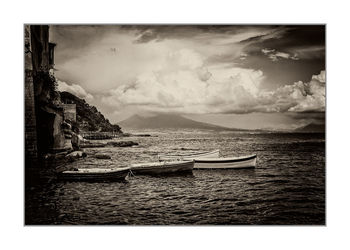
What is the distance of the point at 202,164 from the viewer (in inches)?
202

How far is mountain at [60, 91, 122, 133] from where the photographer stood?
5.00 metres

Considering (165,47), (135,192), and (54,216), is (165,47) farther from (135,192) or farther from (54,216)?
(54,216)

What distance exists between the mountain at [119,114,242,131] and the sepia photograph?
18mm

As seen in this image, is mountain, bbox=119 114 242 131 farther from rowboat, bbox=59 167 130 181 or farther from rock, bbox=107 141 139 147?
rowboat, bbox=59 167 130 181

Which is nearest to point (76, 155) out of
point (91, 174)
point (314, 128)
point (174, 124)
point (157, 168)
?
point (91, 174)

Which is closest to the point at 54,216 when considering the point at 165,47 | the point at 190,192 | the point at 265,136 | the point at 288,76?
the point at 190,192

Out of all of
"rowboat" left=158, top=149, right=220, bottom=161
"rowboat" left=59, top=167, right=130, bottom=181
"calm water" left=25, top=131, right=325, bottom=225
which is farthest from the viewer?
"rowboat" left=158, top=149, right=220, bottom=161

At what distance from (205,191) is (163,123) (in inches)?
39.4

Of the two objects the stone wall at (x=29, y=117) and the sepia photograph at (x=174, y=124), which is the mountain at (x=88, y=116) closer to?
the sepia photograph at (x=174, y=124)

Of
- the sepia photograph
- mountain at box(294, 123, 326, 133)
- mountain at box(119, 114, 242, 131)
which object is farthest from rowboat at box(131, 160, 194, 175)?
mountain at box(294, 123, 326, 133)

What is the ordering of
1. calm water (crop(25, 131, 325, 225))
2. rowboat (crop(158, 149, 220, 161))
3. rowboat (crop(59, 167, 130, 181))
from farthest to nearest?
rowboat (crop(158, 149, 220, 161))
rowboat (crop(59, 167, 130, 181))
calm water (crop(25, 131, 325, 225))

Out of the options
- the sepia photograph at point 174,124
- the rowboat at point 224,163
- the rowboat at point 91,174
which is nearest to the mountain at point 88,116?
the sepia photograph at point 174,124

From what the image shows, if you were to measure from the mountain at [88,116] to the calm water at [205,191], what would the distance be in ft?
0.94

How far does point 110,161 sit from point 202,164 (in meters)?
1.17
